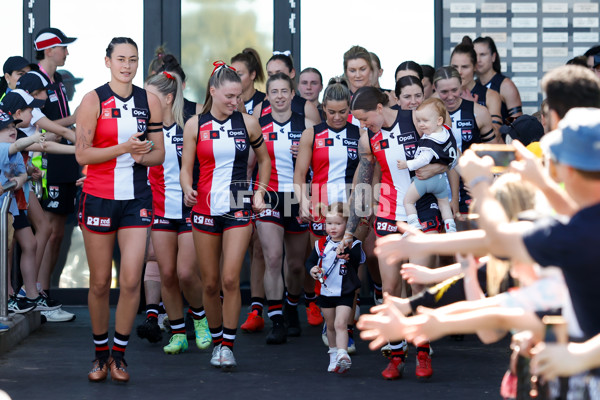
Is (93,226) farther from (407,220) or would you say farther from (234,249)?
(407,220)

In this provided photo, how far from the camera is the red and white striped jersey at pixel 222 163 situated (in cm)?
674

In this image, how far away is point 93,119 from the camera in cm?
629

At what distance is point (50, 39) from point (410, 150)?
12.8 feet

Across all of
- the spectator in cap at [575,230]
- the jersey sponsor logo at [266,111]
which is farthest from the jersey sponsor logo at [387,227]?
the spectator in cap at [575,230]

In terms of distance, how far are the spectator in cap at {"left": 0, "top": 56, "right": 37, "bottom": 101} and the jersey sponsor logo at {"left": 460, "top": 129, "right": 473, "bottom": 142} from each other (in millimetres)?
3964

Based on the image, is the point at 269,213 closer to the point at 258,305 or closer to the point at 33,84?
the point at 258,305

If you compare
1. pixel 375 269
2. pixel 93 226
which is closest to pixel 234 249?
pixel 93 226

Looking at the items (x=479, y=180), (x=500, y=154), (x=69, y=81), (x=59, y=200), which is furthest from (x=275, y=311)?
(x=479, y=180)

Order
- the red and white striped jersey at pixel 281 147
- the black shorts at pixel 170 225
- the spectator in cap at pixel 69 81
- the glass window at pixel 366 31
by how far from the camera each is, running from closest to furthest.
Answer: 1. the black shorts at pixel 170 225
2. the red and white striped jersey at pixel 281 147
3. the spectator in cap at pixel 69 81
4. the glass window at pixel 366 31

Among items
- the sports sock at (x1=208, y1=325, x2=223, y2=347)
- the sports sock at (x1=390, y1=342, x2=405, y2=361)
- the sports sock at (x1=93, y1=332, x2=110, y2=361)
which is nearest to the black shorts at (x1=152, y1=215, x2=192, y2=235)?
the sports sock at (x1=208, y1=325, x2=223, y2=347)

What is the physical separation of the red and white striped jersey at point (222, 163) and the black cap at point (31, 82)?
2.20m

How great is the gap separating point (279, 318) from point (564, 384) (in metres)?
5.08

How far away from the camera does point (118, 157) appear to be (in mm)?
6379

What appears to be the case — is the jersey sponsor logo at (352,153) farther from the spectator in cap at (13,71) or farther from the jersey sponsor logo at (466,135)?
the spectator in cap at (13,71)
